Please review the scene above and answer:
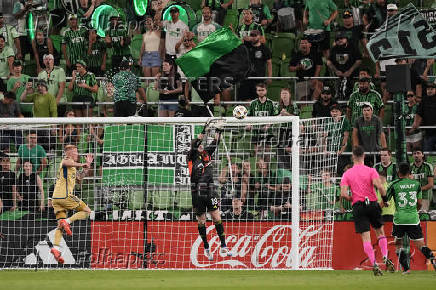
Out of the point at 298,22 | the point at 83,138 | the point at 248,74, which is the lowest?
the point at 83,138

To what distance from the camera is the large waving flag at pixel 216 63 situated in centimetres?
1997

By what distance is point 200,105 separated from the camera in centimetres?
2103

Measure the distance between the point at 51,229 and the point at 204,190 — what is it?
10.5 feet

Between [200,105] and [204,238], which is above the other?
[200,105]

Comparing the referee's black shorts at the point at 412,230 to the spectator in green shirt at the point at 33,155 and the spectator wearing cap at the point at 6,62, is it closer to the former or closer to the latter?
the spectator in green shirt at the point at 33,155

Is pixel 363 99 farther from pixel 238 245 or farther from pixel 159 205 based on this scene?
pixel 159 205

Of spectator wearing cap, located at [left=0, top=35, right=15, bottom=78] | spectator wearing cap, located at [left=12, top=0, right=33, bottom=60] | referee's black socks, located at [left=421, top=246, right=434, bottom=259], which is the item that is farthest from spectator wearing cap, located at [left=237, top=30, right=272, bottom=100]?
referee's black socks, located at [left=421, top=246, right=434, bottom=259]

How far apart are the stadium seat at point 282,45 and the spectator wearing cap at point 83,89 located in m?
4.54

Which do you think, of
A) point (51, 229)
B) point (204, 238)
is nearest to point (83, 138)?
point (51, 229)

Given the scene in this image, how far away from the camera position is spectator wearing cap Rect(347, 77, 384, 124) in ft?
65.4

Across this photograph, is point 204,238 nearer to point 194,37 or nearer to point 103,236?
point 103,236

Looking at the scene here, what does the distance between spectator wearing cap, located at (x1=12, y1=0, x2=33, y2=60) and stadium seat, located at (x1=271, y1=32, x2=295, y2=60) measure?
6.03 meters

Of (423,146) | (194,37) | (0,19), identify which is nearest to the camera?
(423,146)

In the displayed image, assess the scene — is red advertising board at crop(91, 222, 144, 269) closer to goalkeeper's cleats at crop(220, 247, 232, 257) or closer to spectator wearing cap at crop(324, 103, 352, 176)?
goalkeeper's cleats at crop(220, 247, 232, 257)
